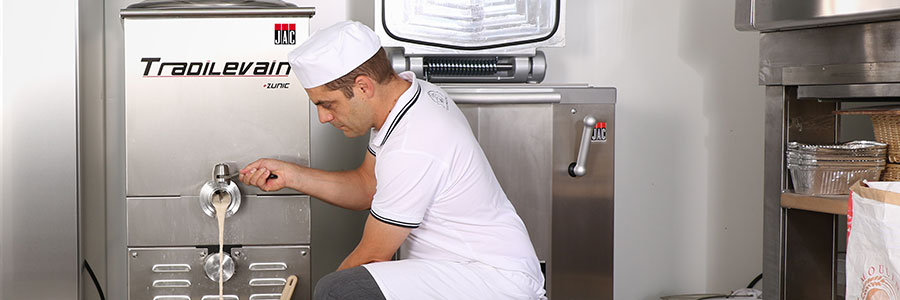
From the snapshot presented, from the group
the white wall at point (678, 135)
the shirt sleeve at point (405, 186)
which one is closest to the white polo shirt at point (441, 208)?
the shirt sleeve at point (405, 186)

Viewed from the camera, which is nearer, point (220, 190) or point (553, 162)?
point (220, 190)

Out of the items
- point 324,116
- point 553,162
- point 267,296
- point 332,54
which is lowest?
point 267,296

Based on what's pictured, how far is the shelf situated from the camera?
198 centimetres

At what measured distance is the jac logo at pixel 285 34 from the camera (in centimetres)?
208

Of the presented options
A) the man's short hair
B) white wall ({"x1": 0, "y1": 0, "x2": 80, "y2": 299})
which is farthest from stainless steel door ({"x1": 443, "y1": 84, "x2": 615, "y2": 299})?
white wall ({"x1": 0, "y1": 0, "x2": 80, "y2": 299})

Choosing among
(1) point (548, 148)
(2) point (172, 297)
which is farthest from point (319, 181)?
(1) point (548, 148)

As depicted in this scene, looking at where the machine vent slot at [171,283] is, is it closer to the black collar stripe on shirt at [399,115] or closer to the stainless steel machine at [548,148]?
the black collar stripe on shirt at [399,115]

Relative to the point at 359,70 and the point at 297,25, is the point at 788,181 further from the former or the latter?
the point at 297,25

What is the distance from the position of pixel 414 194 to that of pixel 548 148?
2.27 ft

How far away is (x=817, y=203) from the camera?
2039 millimetres

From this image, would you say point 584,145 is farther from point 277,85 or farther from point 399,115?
point 277,85

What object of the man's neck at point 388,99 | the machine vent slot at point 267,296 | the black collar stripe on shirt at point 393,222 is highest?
the man's neck at point 388,99

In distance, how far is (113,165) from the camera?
9.12 feet

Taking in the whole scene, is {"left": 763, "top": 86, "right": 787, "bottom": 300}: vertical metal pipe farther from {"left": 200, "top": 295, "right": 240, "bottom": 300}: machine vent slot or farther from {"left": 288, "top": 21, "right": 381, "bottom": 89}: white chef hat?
{"left": 200, "top": 295, "right": 240, "bottom": 300}: machine vent slot
